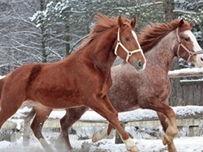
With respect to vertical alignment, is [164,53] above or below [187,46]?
below

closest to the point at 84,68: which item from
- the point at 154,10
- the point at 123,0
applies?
the point at 154,10

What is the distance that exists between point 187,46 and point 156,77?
2.27 ft

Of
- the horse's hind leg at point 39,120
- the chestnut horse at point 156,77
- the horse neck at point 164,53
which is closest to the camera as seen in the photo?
the chestnut horse at point 156,77

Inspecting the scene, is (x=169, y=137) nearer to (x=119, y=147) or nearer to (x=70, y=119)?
(x=119, y=147)

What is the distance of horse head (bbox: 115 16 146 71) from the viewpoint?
6398 mm

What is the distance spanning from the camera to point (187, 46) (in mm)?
7691

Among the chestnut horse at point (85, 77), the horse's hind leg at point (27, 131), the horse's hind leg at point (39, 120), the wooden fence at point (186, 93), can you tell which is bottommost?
the wooden fence at point (186, 93)

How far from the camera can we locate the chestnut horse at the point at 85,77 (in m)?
6.49

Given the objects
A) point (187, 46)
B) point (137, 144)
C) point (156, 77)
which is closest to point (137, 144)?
point (137, 144)

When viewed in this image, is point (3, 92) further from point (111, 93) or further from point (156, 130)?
point (156, 130)

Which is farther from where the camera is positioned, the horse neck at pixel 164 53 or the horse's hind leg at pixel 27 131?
the horse's hind leg at pixel 27 131

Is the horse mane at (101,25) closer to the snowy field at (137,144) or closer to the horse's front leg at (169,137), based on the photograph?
the horse's front leg at (169,137)

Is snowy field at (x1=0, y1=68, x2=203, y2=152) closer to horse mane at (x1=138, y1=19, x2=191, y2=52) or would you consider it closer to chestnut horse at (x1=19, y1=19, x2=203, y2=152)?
chestnut horse at (x1=19, y1=19, x2=203, y2=152)

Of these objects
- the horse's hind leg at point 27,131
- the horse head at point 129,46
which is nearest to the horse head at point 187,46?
the horse head at point 129,46
